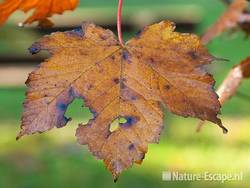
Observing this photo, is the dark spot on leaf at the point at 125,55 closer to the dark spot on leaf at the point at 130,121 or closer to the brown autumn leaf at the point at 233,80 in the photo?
the dark spot on leaf at the point at 130,121

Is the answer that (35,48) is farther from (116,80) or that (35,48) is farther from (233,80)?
(233,80)

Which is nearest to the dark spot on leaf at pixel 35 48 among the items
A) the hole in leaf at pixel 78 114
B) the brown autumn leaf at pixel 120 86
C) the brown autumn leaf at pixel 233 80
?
the brown autumn leaf at pixel 120 86

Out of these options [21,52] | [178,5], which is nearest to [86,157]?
[21,52]

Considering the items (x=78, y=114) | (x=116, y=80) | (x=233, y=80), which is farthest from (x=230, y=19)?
(x=78, y=114)

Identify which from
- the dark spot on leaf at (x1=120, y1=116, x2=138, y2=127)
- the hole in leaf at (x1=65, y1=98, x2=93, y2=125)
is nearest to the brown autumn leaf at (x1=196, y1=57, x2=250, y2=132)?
the dark spot on leaf at (x1=120, y1=116, x2=138, y2=127)

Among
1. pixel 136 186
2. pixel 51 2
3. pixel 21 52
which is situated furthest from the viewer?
pixel 21 52

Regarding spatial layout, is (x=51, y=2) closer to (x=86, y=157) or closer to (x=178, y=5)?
(x=86, y=157)
